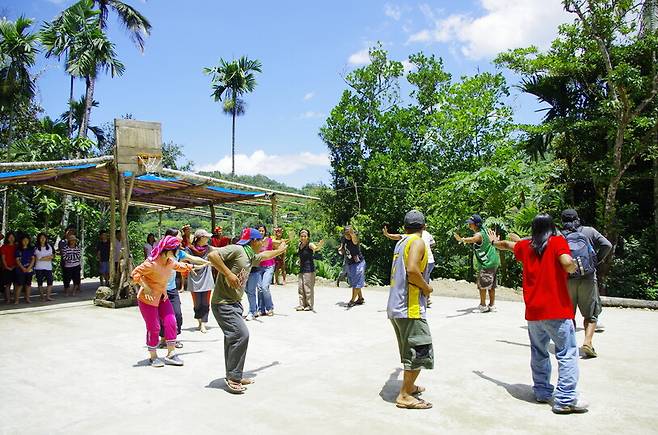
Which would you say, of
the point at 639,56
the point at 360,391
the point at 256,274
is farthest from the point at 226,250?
the point at 639,56

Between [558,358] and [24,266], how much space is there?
10.8 meters

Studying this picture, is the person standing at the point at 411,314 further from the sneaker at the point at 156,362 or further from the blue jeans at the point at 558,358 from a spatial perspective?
the sneaker at the point at 156,362

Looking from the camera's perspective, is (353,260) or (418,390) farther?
(353,260)

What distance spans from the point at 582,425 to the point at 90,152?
19.9 m

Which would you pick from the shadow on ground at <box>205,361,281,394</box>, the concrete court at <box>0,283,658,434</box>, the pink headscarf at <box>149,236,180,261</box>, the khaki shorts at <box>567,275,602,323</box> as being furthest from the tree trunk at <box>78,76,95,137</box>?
the khaki shorts at <box>567,275,602,323</box>

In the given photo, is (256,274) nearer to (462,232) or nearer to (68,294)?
(68,294)

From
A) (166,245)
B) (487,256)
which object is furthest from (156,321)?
(487,256)

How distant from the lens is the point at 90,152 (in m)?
19.4

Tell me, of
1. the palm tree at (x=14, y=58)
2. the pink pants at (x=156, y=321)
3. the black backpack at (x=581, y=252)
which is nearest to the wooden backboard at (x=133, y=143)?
the pink pants at (x=156, y=321)

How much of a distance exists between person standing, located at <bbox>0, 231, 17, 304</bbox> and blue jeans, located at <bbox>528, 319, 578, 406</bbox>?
10699 mm

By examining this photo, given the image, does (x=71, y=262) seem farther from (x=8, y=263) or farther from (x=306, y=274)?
(x=306, y=274)

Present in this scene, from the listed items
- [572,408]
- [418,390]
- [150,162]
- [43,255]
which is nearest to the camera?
[572,408]

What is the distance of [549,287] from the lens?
4195mm

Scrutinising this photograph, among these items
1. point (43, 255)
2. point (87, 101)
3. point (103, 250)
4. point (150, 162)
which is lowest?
point (43, 255)
